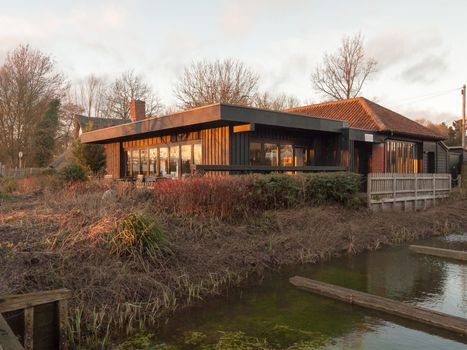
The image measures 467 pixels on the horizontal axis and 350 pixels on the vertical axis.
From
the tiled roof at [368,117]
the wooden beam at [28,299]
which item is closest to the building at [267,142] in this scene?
the tiled roof at [368,117]

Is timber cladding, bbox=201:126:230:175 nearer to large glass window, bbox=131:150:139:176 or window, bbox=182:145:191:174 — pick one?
window, bbox=182:145:191:174

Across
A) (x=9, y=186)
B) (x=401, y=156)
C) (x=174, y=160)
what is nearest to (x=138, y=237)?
(x=174, y=160)

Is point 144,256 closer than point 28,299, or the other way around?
point 28,299

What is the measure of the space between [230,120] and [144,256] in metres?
6.16

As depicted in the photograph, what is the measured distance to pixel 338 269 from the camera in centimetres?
873

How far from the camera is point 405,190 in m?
15.4

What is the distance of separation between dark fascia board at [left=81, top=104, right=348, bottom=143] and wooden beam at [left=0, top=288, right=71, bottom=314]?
788 cm

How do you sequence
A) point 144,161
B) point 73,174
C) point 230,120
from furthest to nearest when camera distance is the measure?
point 144,161
point 73,174
point 230,120

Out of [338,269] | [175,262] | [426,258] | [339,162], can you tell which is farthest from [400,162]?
[175,262]

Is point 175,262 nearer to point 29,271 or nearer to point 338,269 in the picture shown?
point 29,271

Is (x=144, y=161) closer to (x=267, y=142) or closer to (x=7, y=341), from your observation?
(x=267, y=142)

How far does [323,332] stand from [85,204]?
6.35 metres

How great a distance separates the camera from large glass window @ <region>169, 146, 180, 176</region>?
16250mm

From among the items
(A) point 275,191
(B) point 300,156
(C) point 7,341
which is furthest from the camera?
(B) point 300,156
